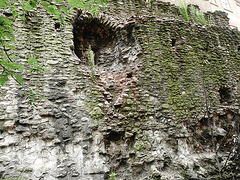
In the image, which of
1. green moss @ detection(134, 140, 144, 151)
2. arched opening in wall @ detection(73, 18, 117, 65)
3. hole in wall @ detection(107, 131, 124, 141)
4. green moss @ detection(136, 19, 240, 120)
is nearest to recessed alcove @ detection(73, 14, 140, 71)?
arched opening in wall @ detection(73, 18, 117, 65)

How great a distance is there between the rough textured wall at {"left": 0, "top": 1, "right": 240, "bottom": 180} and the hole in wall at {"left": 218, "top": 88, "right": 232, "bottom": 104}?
0.03m

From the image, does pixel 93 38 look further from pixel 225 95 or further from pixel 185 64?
pixel 225 95

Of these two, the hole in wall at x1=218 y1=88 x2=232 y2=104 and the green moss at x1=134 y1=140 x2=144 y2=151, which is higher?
the hole in wall at x1=218 y1=88 x2=232 y2=104

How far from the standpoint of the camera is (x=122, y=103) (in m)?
4.11

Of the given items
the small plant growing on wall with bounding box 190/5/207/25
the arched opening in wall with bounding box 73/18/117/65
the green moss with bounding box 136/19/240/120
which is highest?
Answer: the small plant growing on wall with bounding box 190/5/207/25

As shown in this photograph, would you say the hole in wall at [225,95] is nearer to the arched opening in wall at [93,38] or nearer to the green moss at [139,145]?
the green moss at [139,145]

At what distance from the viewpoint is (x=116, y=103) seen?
409cm

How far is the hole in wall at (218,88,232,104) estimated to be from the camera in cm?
539

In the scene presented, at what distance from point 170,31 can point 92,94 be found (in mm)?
3522

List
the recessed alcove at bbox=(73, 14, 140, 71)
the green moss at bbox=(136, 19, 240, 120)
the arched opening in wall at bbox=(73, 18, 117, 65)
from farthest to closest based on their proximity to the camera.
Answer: the arched opening in wall at bbox=(73, 18, 117, 65)
the recessed alcove at bbox=(73, 14, 140, 71)
the green moss at bbox=(136, 19, 240, 120)

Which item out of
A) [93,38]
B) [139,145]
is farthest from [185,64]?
[93,38]

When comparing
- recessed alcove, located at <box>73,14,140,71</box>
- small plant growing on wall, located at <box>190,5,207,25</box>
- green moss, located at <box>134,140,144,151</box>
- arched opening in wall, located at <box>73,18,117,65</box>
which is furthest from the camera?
small plant growing on wall, located at <box>190,5,207,25</box>

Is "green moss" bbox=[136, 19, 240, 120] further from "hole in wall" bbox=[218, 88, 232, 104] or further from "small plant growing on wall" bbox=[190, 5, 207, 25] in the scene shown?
"small plant growing on wall" bbox=[190, 5, 207, 25]

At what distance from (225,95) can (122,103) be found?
3.83m
